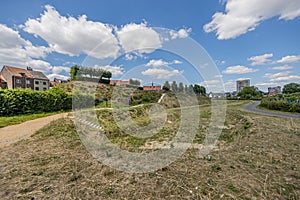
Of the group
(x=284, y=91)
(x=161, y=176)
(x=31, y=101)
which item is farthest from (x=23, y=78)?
(x=284, y=91)

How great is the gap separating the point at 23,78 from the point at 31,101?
89.7 ft

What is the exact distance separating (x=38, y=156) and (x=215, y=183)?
4452 mm

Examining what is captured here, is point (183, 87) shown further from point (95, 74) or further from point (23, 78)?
point (23, 78)

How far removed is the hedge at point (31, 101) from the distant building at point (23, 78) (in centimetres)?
2464

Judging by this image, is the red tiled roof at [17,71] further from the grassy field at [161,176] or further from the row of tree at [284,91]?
the row of tree at [284,91]

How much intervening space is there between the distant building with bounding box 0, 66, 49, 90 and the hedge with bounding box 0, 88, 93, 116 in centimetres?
2464

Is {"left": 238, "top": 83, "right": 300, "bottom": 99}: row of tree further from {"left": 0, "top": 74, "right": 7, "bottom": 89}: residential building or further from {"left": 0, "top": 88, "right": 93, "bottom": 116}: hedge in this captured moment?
{"left": 0, "top": 74, "right": 7, "bottom": 89}: residential building

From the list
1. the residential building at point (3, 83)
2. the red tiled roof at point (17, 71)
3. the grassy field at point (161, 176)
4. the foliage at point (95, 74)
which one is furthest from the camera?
the red tiled roof at point (17, 71)

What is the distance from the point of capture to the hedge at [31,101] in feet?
31.3

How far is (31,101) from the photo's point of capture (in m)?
11.0

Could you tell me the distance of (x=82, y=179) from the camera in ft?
8.86

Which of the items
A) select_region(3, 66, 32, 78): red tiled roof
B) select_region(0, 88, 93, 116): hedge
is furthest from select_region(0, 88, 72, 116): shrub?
select_region(3, 66, 32, 78): red tiled roof

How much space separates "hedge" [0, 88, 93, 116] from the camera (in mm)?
9547

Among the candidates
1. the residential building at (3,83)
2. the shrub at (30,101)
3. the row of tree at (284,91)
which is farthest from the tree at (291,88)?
the residential building at (3,83)
